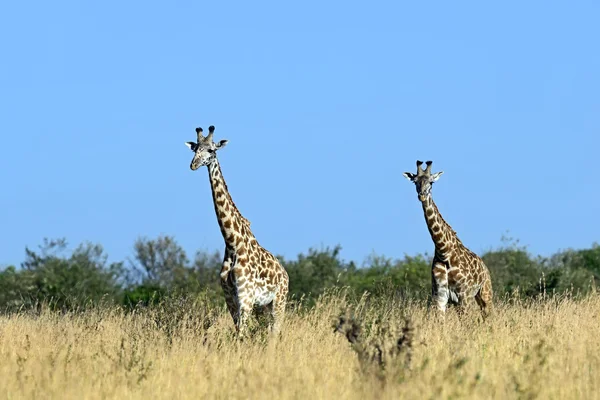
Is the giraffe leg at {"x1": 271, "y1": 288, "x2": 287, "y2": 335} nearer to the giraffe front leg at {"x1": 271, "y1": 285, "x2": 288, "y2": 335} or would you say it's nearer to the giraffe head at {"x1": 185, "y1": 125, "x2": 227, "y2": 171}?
the giraffe front leg at {"x1": 271, "y1": 285, "x2": 288, "y2": 335}

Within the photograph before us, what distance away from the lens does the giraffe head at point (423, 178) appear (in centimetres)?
1680

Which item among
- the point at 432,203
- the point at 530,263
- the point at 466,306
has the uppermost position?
the point at 530,263

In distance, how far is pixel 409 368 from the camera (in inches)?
407

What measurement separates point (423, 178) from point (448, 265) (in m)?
1.50

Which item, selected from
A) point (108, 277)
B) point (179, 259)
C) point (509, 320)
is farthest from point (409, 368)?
point (179, 259)

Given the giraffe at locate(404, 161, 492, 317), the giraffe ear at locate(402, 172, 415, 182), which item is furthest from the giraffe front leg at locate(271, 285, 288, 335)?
the giraffe ear at locate(402, 172, 415, 182)

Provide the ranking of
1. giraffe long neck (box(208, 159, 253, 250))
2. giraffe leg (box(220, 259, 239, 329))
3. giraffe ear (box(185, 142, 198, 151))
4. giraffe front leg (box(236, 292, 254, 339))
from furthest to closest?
giraffe long neck (box(208, 159, 253, 250)) < giraffe ear (box(185, 142, 198, 151)) < giraffe leg (box(220, 259, 239, 329)) < giraffe front leg (box(236, 292, 254, 339))

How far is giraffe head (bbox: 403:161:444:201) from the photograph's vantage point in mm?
16797

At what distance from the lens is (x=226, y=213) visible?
15.4 metres

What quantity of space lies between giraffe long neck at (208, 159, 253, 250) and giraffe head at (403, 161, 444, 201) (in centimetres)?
294

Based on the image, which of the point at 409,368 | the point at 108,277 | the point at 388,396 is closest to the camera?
the point at 388,396

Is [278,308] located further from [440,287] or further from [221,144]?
[440,287]

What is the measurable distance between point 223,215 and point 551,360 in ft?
20.3

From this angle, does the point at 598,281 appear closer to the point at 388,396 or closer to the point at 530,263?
the point at 530,263
